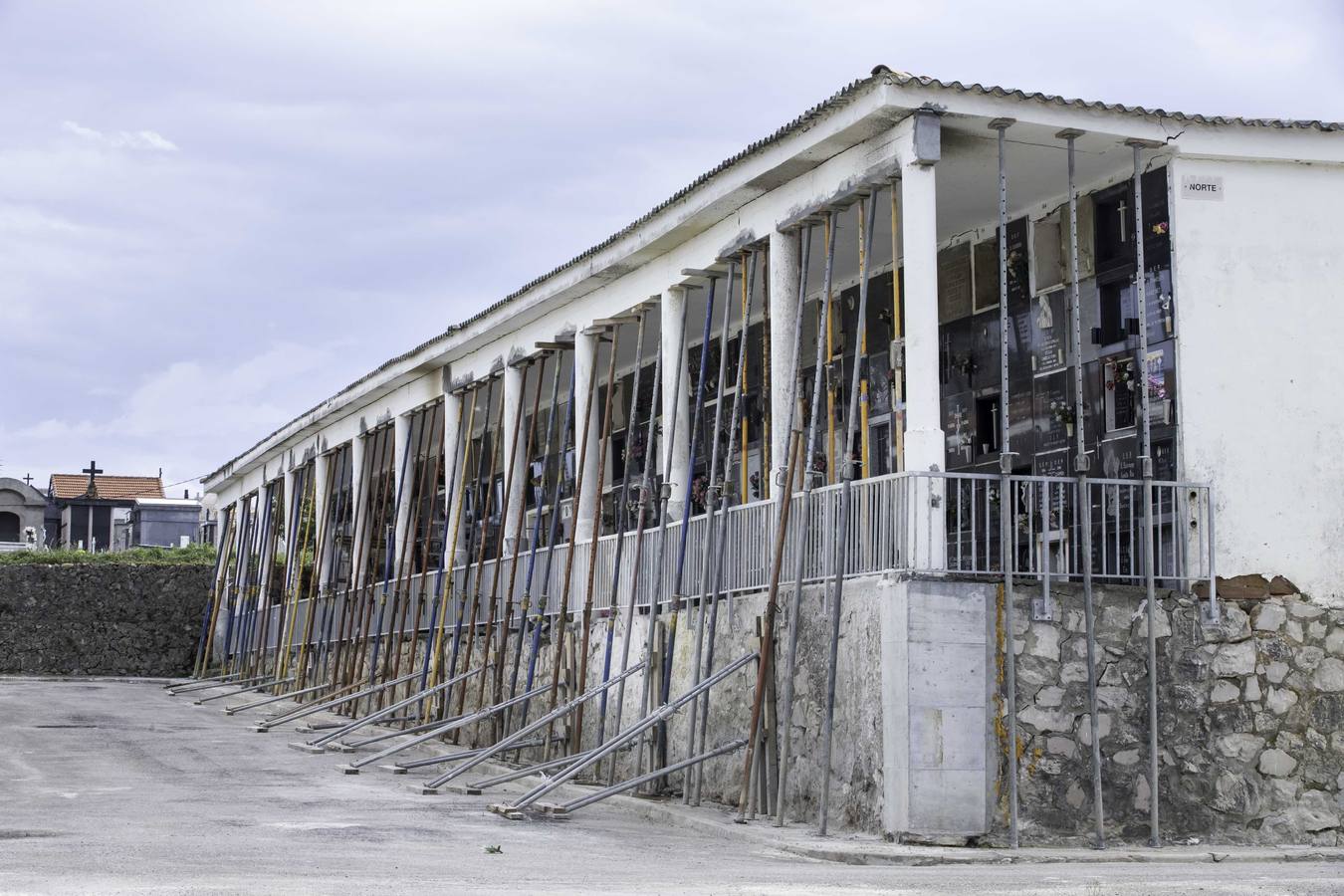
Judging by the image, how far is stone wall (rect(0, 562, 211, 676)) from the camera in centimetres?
3412

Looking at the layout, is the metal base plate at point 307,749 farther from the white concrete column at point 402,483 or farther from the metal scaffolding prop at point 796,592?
the metal scaffolding prop at point 796,592

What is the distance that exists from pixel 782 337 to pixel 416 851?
6515mm

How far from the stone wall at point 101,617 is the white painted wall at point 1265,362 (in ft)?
79.6

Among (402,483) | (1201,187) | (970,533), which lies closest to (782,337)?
(970,533)

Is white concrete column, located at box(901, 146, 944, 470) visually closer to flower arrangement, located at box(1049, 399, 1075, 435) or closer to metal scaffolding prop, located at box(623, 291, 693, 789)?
flower arrangement, located at box(1049, 399, 1075, 435)

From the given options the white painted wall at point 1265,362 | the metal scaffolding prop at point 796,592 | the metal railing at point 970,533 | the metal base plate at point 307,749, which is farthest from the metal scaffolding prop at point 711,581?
the metal base plate at point 307,749

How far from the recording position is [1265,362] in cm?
1568

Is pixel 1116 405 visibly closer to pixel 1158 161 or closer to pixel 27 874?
pixel 1158 161

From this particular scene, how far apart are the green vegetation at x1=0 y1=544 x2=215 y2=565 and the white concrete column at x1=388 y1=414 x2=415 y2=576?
9741 mm

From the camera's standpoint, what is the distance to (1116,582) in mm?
15062

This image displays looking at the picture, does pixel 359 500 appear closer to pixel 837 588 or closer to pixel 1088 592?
pixel 837 588

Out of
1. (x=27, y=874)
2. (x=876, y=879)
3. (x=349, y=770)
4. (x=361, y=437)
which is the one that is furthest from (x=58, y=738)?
(x=876, y=879)

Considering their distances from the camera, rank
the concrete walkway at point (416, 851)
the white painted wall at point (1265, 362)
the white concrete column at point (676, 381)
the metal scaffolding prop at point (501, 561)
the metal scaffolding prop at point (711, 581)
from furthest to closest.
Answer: the metal scaffolding prop at point (501, 561)
the white concrete column at point (676, 381)
the metal scaffolding prop at point (711, 581)
the white painted wall at point (1265, 362)
the concrete walkway at point (416, 851)

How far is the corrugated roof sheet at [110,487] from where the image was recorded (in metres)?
68.7
